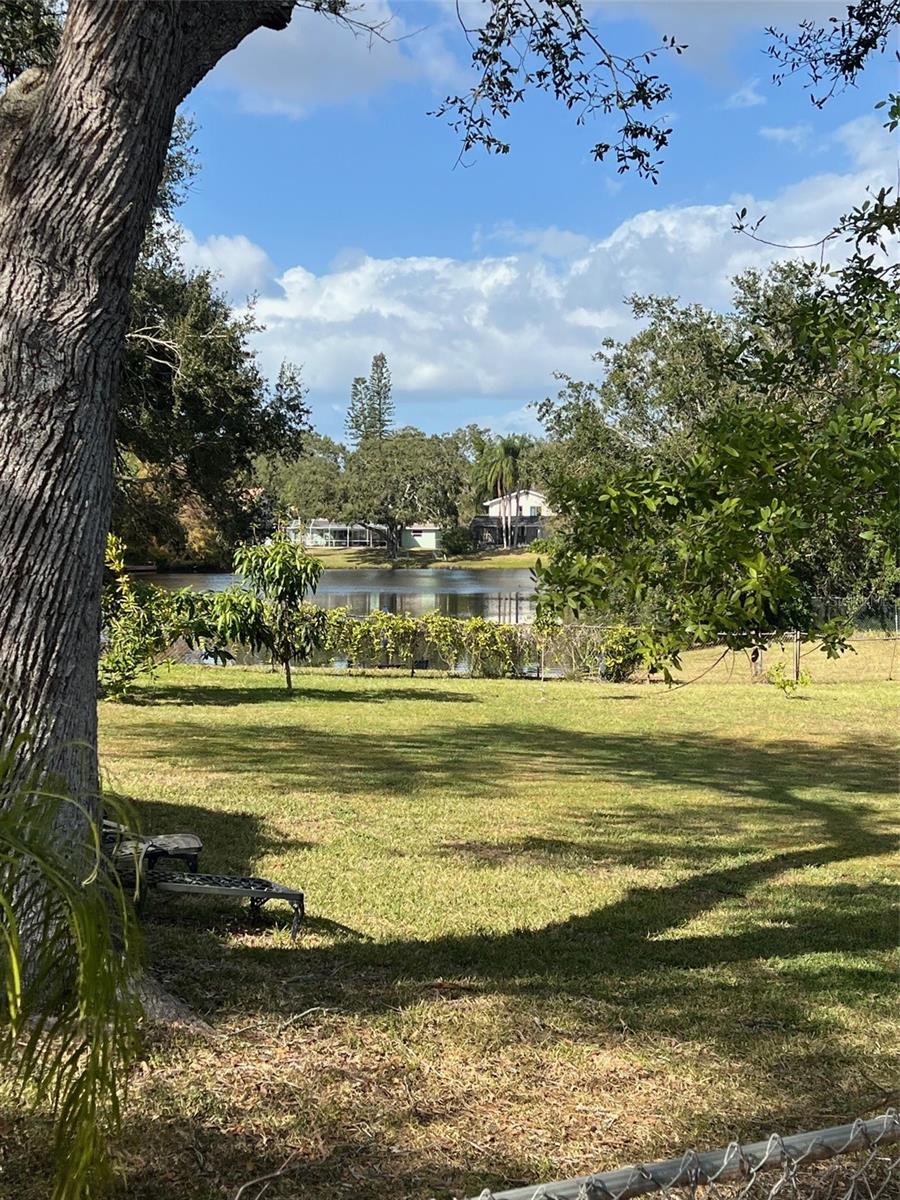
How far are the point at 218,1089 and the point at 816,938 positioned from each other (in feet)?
11.8

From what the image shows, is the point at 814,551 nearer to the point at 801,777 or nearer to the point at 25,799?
the point at 801,777

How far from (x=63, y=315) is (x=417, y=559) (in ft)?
282

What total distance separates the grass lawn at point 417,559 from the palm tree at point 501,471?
8270 millimetres

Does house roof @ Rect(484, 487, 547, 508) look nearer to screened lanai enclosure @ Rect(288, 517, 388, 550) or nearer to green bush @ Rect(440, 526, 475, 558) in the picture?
green bush @ Rect(440, 526, 475, 558)

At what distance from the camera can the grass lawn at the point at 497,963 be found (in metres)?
2.94

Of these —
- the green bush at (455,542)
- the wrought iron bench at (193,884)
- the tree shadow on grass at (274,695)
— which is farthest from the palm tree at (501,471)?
the wrought iron bench at (193,884)

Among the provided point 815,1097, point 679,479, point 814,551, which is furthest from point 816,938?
point 814,551

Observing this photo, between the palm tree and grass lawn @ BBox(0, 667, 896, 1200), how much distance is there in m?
90.4

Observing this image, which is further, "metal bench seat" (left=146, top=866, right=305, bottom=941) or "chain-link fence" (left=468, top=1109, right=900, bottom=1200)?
"metal bench seat" (left=146, top=866, right=305, bottom=941)

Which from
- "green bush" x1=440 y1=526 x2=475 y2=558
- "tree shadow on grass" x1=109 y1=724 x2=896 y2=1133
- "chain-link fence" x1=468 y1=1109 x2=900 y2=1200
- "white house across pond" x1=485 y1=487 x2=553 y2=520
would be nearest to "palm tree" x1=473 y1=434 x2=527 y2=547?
"white house across pond" x1=485 y1=487 x2=553 y2=520

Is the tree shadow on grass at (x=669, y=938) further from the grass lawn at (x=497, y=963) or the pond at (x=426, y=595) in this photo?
the pond at (x=426, y=595)

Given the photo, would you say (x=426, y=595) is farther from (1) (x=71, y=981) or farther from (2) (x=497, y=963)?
(1) (x=71, y=981)

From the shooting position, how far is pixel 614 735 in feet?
44.1

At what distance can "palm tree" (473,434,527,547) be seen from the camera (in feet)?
335
